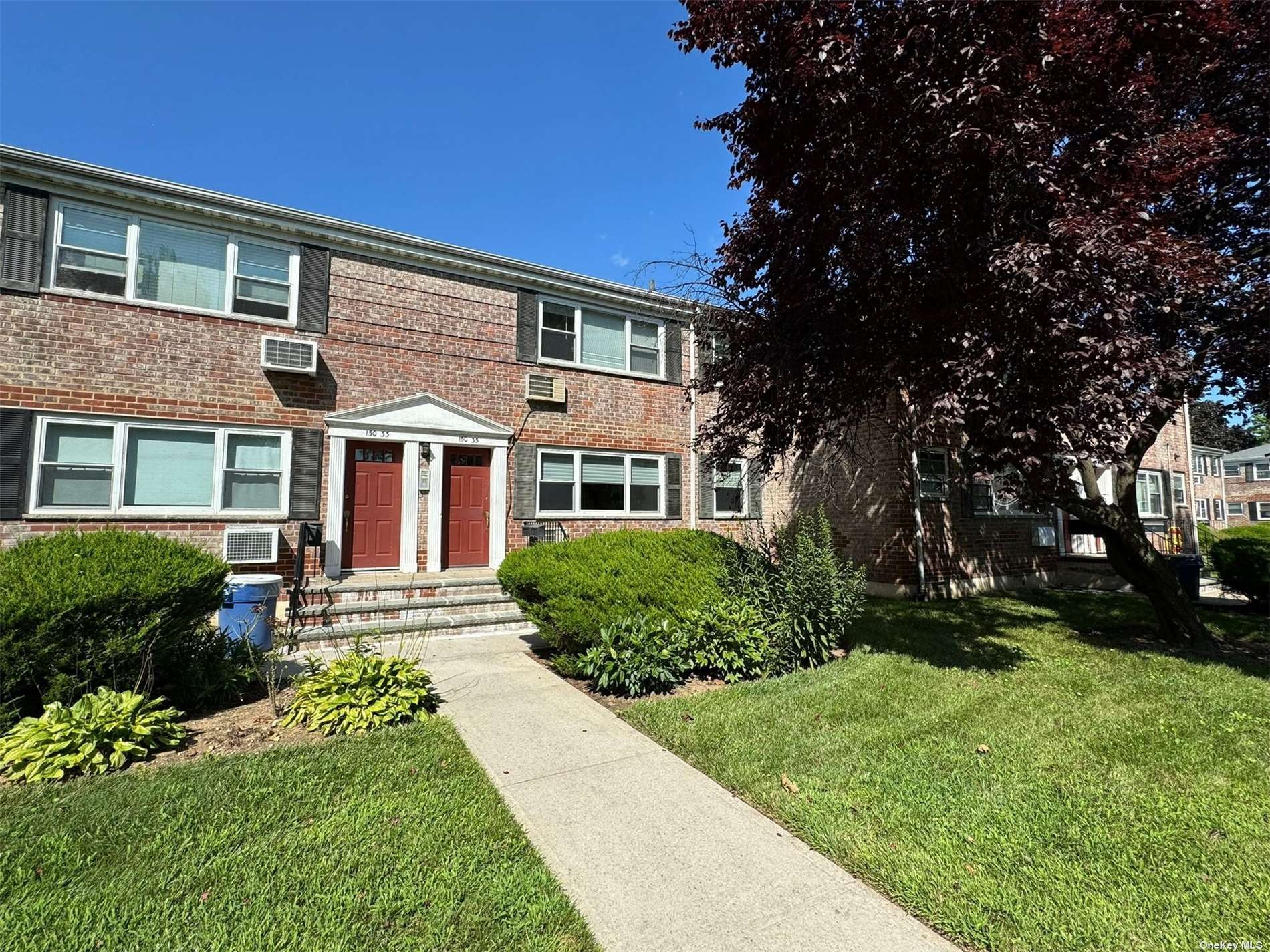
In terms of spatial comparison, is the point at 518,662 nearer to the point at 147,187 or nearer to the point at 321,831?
the point at 321,831

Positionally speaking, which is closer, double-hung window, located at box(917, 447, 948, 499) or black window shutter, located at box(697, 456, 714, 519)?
double-hung window, located at box(917, 447, 948, 499)

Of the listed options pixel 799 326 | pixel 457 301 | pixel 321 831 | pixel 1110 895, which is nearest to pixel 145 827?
pixel 321 831

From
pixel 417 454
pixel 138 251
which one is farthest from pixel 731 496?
pixel 138 251

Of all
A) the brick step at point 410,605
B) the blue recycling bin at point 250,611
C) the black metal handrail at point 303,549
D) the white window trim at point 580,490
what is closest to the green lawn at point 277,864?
the blue recycling bin at point 250,611

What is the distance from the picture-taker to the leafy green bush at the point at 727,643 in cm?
553

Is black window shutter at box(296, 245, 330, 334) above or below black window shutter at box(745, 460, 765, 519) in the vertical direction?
above

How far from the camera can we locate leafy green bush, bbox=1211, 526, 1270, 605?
375 inches

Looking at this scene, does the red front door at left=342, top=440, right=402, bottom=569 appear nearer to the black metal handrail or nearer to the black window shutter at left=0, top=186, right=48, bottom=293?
the black metal handrail

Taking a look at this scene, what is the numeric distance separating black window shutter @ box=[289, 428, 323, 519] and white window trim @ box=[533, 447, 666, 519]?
3.36 metres

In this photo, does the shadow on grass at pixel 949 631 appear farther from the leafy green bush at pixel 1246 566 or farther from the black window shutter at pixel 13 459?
the black window shutter at pixel 13 459

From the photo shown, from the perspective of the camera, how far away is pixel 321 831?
291 cm

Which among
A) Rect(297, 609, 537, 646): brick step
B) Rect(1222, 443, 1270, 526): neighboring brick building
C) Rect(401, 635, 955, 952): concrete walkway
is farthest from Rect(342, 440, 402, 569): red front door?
Rect(1222, 443, 1270, 526): neighboring brick building

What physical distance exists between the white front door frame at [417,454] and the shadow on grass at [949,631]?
5.99 metres

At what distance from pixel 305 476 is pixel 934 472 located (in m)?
11.0
